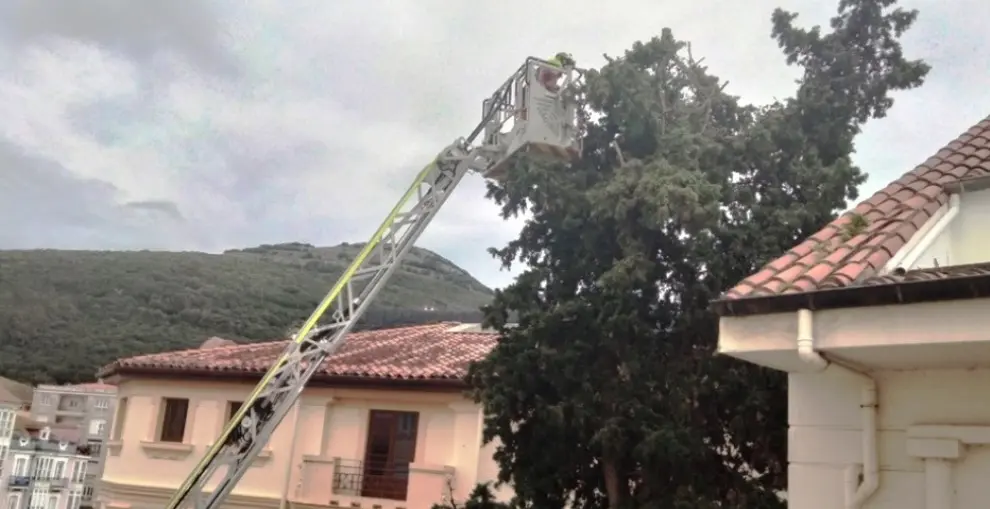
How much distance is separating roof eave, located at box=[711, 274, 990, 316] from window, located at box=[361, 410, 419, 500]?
12970 millimetres

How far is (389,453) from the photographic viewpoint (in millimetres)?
16969

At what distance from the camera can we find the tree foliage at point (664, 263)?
8.77 meters

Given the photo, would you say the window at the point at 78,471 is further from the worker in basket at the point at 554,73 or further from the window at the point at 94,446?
the worker in basket at the point at 554,73

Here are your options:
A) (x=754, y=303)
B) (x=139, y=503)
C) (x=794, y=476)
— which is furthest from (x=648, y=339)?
(x=139, y=503)

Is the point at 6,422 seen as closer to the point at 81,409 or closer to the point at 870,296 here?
the point at 81,409

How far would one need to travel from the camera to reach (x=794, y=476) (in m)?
5.18

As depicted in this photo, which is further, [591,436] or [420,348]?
[420,348]

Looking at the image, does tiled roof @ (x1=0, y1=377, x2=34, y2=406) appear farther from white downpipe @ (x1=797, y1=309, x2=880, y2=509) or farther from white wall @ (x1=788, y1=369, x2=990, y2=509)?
white downpipe @ (x1=797, y1=309, x2=880, y2=509)

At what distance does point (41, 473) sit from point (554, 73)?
67.7m

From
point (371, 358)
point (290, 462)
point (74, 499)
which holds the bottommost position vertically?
point (74, 499)

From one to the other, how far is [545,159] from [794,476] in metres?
6.17

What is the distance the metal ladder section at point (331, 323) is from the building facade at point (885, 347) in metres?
7.14

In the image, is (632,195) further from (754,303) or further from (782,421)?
(754,303)

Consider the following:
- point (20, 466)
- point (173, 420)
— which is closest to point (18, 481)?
point (20, 466)
